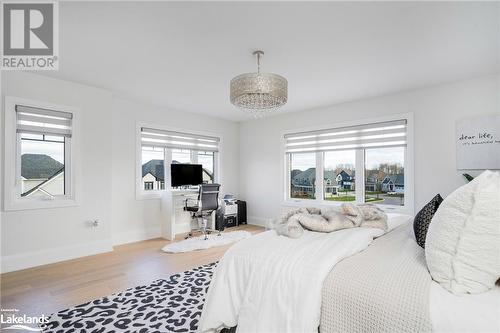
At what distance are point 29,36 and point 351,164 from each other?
4.68 m

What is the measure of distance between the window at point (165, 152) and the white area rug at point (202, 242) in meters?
1.22

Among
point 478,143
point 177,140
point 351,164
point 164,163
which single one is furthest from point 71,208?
point 478,143

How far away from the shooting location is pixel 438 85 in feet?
12.6

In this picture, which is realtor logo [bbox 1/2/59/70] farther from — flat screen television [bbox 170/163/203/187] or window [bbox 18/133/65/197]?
flat screen television [bbox 170/163/203/187]

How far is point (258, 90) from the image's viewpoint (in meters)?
2.60

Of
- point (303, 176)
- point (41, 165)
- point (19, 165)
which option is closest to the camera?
point (19, 165)

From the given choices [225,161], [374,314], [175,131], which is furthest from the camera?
[225,161]

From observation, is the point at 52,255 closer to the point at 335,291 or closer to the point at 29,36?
the point at 29,36

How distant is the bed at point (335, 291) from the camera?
1079mm

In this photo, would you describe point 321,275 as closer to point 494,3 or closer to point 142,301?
point 142,301

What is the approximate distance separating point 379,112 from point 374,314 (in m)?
3.90

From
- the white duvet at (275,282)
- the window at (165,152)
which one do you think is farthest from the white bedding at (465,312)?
the window at (165,152)

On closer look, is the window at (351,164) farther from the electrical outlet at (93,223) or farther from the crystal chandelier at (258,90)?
the electrical outlet at (93,223)

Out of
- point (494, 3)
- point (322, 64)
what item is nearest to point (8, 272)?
point (322, 64)
